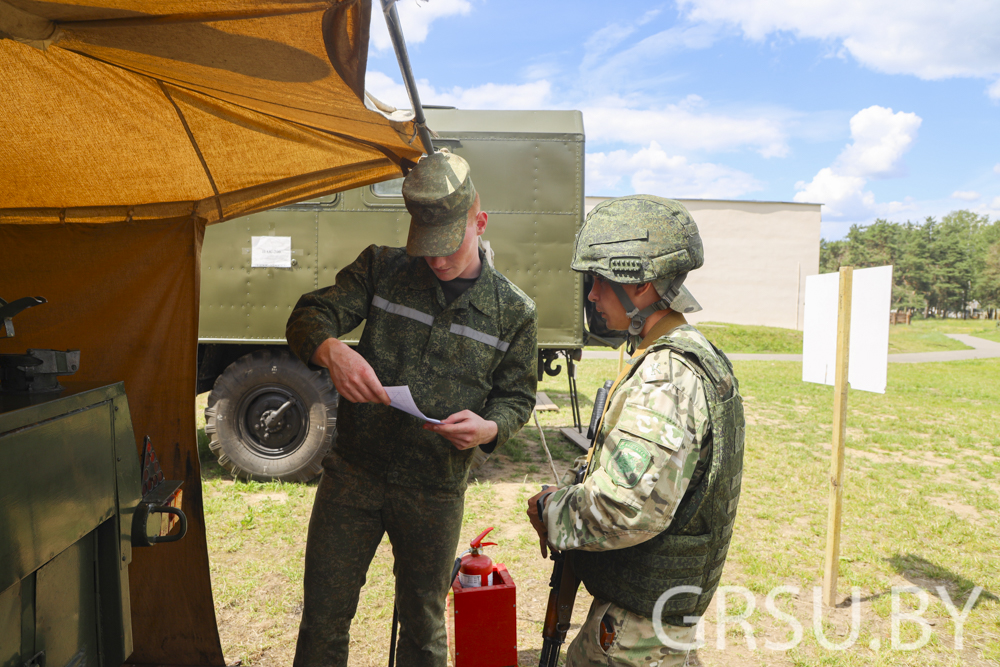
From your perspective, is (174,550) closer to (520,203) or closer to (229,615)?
(229,615)

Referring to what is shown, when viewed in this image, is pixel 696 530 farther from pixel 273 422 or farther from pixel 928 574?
pixel 273 422

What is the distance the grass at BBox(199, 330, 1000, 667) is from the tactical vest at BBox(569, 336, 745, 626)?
1.75 m

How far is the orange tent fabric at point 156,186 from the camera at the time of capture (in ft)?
6.36

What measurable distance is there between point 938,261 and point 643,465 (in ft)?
215

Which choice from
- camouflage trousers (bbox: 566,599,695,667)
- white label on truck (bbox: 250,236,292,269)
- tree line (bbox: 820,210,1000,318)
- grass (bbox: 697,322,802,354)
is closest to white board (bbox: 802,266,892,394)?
camouflage trousers (bbox: 566,599,695,667)

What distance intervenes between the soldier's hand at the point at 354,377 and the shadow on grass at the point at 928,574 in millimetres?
3986

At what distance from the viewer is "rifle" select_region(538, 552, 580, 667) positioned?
6.33 ft

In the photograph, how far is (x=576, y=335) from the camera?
18.4 feet

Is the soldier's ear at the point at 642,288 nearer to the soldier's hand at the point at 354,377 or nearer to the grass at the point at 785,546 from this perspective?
the soldier's hand at the point at 354,377

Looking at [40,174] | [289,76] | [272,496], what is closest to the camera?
[289,76]

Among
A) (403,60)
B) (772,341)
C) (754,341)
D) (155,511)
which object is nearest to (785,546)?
(155,511)

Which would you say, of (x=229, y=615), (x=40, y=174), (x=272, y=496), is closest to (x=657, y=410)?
(x=40, y=174)

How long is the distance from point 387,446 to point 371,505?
0.70 ft

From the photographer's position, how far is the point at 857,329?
11.8 ft
